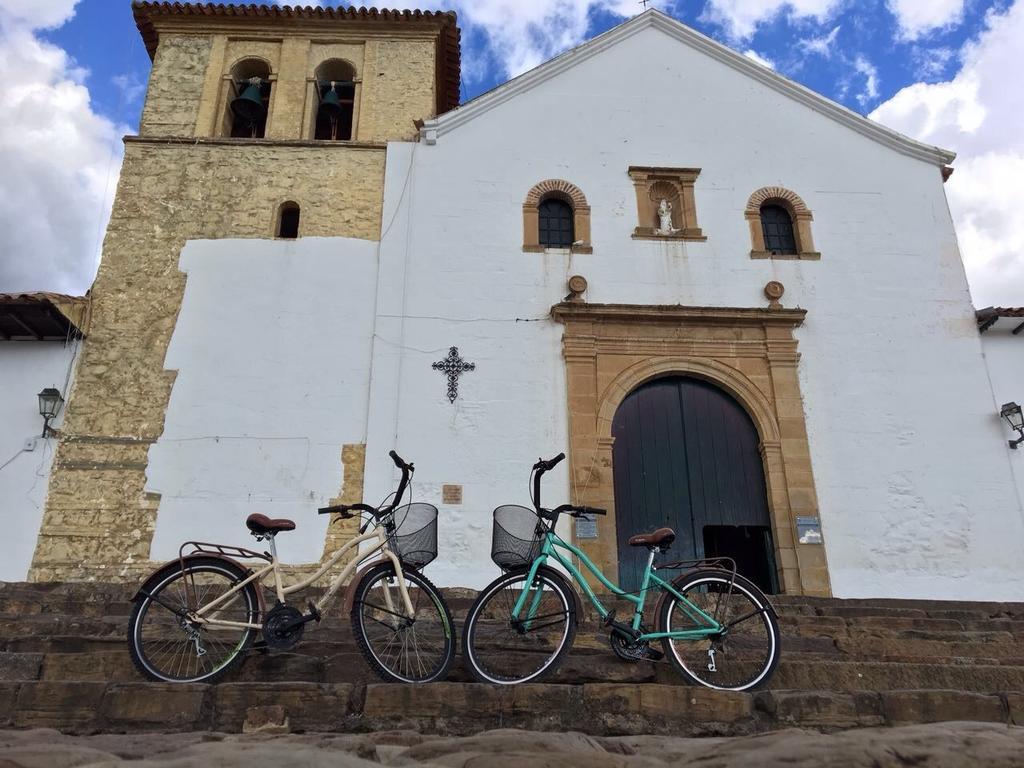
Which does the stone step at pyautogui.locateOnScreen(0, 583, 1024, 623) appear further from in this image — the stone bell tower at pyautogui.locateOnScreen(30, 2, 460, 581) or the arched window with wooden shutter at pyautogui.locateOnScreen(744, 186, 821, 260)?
the arched window with wooden shutter at pyautogui.locateOnScreen(744, 186, 821, 260)

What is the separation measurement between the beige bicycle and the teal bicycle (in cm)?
34

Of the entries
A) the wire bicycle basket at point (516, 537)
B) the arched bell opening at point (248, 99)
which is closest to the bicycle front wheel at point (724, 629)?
the wire bicycle basket at point (516, 537)

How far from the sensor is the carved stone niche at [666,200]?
33.6 feet

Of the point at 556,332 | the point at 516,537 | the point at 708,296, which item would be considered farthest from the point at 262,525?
the point at 708,296

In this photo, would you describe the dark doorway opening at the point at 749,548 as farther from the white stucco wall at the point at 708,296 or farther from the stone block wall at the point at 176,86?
the stone block wall at the point at 176,86

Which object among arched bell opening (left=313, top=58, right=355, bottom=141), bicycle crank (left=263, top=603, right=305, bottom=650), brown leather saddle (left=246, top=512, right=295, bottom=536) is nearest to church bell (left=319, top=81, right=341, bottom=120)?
arched bell opening (left=313, top=58, right=355, bottom=141)

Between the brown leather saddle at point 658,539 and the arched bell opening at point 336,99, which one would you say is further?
the arched bell opening at point 336,99

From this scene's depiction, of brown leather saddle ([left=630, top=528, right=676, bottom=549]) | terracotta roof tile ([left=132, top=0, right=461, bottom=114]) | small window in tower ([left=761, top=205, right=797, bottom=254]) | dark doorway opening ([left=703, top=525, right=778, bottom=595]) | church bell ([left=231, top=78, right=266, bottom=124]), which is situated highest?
terracotta roof tile ([left=132, top=0, right=461, bottom=114])

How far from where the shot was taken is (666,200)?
10.6m

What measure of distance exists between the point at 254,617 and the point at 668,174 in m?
8.22

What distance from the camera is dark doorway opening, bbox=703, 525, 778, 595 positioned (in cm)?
905

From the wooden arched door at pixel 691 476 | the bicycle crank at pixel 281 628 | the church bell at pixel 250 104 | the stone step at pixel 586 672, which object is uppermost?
the church bell at pixel 250 104

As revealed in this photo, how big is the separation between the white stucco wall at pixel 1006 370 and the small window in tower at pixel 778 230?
2567 mm

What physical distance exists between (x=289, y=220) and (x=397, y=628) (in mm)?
7571
